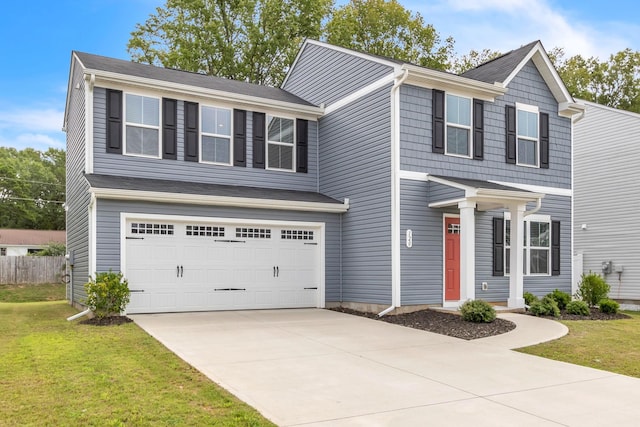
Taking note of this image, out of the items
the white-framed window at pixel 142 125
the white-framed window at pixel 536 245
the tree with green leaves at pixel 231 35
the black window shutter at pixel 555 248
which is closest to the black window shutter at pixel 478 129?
the white-framed window at pixel 536 245

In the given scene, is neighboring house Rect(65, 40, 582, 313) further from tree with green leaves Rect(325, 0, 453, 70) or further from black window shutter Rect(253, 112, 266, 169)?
tree with green leaves Rect(325, 0, 453, 70)

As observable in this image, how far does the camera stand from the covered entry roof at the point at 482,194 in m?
11.3

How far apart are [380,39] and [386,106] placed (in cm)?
1927

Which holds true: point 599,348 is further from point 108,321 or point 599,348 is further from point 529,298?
point 108,321

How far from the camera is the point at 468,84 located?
12.8m

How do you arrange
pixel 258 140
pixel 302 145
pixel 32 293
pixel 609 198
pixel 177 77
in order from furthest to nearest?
pixel 32 293
pixel 609 198
pixel 302 145
pixel 177 77
pixel 258 140

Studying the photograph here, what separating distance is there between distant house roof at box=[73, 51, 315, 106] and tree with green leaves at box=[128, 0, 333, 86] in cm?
1064

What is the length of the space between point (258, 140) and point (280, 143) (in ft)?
2.24

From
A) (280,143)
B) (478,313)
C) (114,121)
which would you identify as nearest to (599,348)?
(478,313)

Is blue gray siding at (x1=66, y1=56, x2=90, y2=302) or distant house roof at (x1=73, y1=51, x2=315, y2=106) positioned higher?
distant house roof at (x1=73, y1=51, x2=315, y2=106)

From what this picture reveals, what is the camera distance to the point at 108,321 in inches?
418

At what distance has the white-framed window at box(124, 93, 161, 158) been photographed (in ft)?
41.5

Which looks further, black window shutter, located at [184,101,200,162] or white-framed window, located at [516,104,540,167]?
white-framed window, located at [516,104,540,167]

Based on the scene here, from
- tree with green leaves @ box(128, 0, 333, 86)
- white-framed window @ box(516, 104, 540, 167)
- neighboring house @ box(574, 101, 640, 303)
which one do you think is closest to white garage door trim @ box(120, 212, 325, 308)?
white-framed window @ box(516, 104, 540, 167)
